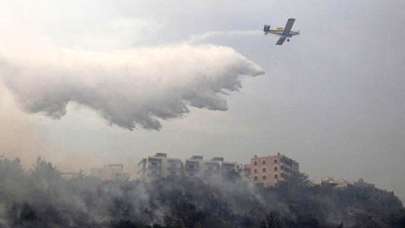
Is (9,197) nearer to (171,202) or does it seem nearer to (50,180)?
(50,180)

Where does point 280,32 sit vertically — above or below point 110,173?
above

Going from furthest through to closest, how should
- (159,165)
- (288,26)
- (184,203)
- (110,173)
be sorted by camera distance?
(159,165) < (110,173) < (184,203) < (288,26)

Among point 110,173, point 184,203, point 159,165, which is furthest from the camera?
point 159,165

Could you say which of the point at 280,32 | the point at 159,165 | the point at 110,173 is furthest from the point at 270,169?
the point at 280,32

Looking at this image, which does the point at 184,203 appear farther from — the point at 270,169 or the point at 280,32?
the point at 270,169

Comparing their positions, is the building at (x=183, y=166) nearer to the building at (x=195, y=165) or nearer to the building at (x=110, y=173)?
the building at (x=195, y=165)

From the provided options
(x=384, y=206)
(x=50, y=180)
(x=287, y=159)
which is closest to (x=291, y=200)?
(x=384, y=206)

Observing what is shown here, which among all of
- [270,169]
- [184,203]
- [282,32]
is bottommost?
[184,203]

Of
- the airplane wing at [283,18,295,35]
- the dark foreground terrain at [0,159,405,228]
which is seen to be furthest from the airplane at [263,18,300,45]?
the dark foreground terrain at [0,159,405,228]
